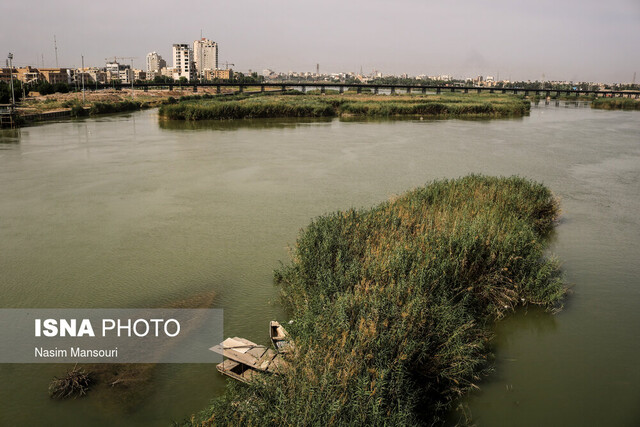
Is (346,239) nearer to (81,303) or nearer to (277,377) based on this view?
(277,377)

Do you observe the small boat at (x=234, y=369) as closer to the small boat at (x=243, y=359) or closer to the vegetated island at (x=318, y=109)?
the small boat at (x=243, y=359)

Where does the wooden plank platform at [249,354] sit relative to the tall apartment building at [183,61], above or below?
below

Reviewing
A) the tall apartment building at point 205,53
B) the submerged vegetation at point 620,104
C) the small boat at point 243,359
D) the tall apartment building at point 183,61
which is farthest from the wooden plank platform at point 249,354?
the tall apartment building at point 205,53

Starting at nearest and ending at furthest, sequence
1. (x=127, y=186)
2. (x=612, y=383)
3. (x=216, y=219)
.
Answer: (x=612, y=383), (x=216, y=219), (x=127, y=186)

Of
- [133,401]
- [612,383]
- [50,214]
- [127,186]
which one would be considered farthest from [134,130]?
[612,383]

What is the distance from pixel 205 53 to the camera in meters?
183

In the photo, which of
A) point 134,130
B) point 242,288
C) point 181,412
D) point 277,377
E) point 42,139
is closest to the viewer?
point 277,377

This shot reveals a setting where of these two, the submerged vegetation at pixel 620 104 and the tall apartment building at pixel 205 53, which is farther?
the tall apartment building at pixel 205 53

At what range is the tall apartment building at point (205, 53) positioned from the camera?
182 meters

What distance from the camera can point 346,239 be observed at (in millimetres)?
7684

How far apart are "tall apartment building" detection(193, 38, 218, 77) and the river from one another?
6613 inches

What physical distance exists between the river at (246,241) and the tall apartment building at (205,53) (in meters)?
168

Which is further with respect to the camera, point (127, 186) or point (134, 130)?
point (134, 130)

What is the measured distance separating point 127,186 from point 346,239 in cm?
1017
